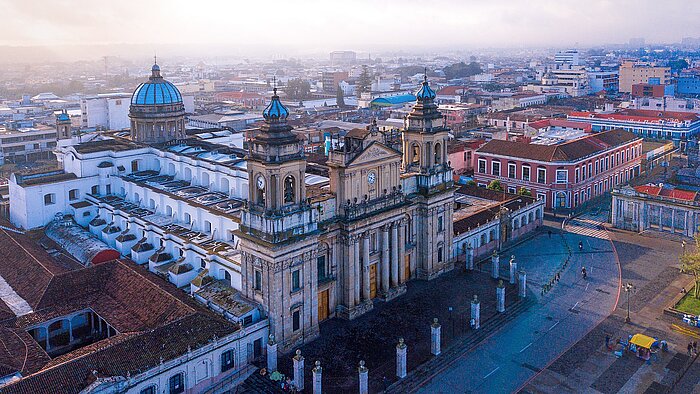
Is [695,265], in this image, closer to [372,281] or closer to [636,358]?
[636,358]

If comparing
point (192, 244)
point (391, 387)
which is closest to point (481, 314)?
point (391, 387)

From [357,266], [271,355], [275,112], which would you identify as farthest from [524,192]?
[271,355]

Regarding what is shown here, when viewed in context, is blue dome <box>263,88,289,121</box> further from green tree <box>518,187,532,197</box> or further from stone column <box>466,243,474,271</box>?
green tree <box>518,187,532,197</box>

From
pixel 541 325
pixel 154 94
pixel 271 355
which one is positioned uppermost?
pixel 154 94

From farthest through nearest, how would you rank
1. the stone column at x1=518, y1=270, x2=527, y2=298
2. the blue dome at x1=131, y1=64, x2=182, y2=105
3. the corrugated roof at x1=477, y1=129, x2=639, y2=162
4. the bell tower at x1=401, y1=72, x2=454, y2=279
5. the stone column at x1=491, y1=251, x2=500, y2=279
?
the corrugated roof at x1=477, y1=129, x2=639, y2=162 → the blue dome at x1=131, y1=64, x2=182, y2=105 → the stone column at x1=491, y1=251, x2=500, y2=279 → the bell tower at x1=401, y1=72, x2=454, y2=279 → the stone column at x1=518, y1=270, x2=527, y2=298

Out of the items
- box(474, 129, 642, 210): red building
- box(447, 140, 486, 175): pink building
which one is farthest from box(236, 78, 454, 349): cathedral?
box(447, 140, 486, 175): pink building

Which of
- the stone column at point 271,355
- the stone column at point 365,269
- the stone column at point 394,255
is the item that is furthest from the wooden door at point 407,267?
the stone column at point 271,355

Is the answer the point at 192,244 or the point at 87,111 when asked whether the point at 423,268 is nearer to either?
the point at 192,244
